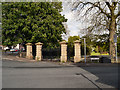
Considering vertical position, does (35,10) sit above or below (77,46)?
above

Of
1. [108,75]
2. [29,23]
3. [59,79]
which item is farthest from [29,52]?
[108,75]

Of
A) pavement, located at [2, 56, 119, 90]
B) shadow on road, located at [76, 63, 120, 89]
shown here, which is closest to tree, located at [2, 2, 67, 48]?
pavement, located at [2, 56, 119, 90]

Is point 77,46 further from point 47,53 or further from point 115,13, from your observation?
point 115,13

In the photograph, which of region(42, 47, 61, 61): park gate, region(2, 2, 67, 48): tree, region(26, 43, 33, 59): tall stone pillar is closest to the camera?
region(42, 47, 61, 61): park gate

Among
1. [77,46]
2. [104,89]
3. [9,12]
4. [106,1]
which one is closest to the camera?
[104,89]

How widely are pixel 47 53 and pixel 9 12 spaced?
423 inches

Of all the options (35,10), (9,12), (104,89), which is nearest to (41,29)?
(35,10)

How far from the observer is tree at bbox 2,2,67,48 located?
2242cm

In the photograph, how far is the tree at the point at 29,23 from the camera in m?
22.4

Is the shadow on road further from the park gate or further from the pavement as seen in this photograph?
the park gate

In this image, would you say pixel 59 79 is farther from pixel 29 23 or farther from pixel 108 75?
pixel 29 23

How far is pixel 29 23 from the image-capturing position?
22344 mm

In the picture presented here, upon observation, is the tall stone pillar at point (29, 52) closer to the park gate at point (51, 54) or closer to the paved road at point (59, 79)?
the park gate at point (51, 54)

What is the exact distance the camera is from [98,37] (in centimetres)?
2667
